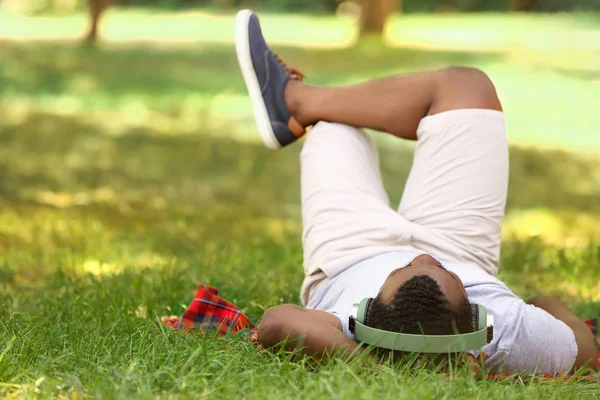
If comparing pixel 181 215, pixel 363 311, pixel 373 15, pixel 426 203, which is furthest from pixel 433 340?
pixel 373 15

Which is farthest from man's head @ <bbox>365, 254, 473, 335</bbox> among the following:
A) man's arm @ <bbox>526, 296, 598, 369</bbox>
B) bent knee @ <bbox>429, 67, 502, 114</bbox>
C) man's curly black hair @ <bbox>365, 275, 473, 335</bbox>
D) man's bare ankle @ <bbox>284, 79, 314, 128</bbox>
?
man's bare ankle @ <bbox>284, 79, 314, 128</bbox>

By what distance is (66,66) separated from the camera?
1222 cm

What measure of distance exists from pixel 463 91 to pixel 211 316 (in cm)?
121

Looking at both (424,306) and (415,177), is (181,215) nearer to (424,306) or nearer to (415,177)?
(415,177)

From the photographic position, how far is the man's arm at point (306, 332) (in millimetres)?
2527

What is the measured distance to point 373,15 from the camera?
1566 cm

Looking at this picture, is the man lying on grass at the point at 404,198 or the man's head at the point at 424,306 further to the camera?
the man lying on grass at the point at 404,198

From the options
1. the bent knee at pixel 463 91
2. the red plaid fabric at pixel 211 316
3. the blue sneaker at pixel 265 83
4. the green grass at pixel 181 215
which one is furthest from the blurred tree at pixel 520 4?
the red plaid fabric at pixel 211 316

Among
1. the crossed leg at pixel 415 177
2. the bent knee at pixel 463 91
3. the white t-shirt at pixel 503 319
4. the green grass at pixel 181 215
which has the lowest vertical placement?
the green grass at pixel 181 215

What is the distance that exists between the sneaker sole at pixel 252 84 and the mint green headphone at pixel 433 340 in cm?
122

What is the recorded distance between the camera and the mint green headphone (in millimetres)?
2393

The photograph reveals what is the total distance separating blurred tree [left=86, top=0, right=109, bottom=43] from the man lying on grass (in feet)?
36.0

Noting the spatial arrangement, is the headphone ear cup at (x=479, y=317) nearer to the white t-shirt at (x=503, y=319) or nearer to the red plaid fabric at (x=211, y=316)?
the white t-shirt at (x=503, y=319)

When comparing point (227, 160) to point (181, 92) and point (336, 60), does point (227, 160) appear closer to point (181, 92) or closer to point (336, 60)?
point (181, 92)
